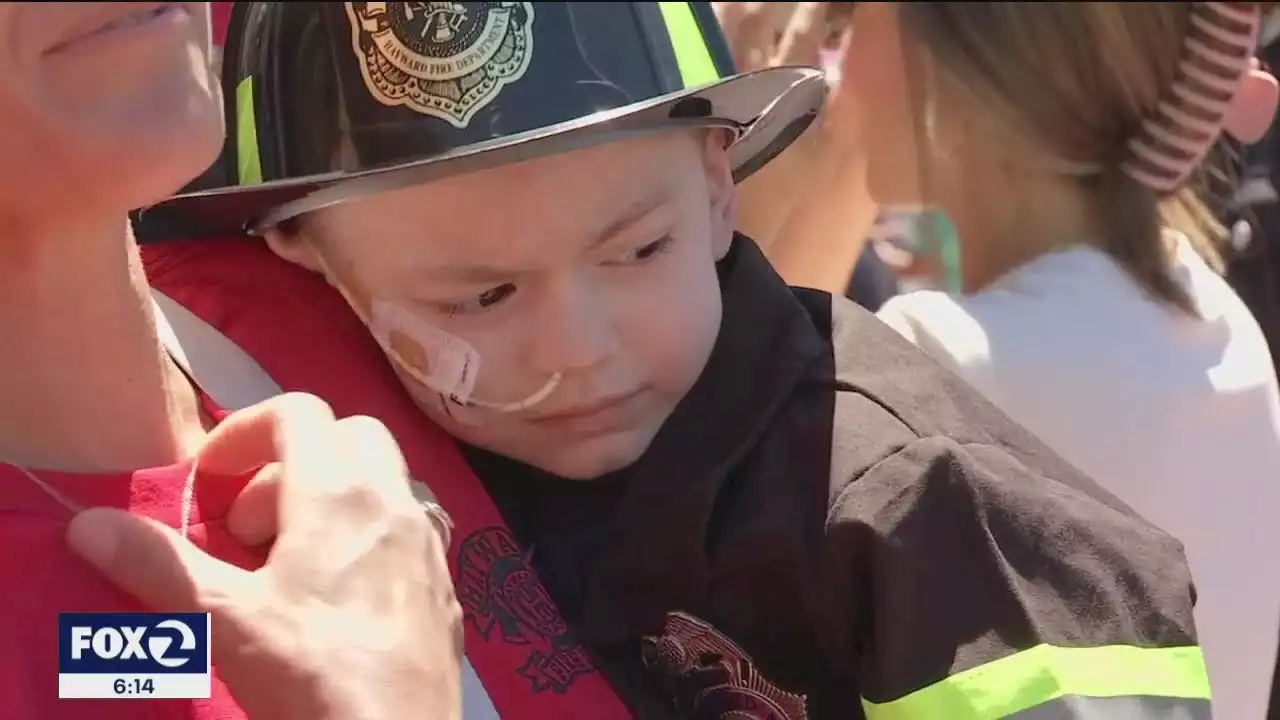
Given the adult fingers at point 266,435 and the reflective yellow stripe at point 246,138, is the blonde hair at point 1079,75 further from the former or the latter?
the adult fingers at point 266,435

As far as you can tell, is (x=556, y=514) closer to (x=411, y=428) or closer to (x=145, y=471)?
(x=411, y=428)

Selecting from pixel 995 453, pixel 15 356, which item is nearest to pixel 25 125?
pixel 15 356

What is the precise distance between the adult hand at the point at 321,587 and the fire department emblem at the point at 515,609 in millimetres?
148

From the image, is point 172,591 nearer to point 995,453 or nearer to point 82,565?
point 82,565

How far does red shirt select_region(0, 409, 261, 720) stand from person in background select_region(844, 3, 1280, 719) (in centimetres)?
73

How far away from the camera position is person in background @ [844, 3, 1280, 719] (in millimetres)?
1239

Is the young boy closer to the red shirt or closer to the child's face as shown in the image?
the child's face

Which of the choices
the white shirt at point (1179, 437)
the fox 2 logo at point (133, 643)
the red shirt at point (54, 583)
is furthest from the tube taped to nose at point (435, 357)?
the white shirt at point (1179, 437)

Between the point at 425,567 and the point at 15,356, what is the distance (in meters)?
0.25

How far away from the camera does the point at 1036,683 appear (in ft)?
2.58

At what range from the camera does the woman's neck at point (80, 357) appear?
0.71 m

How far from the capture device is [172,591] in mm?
617

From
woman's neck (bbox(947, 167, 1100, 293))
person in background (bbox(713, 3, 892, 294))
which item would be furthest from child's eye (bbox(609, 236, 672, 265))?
person in background (bbox(713, 3, 892, 294))

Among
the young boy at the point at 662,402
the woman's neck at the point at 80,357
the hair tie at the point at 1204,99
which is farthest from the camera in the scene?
the hair tie at the point at 1204,99
